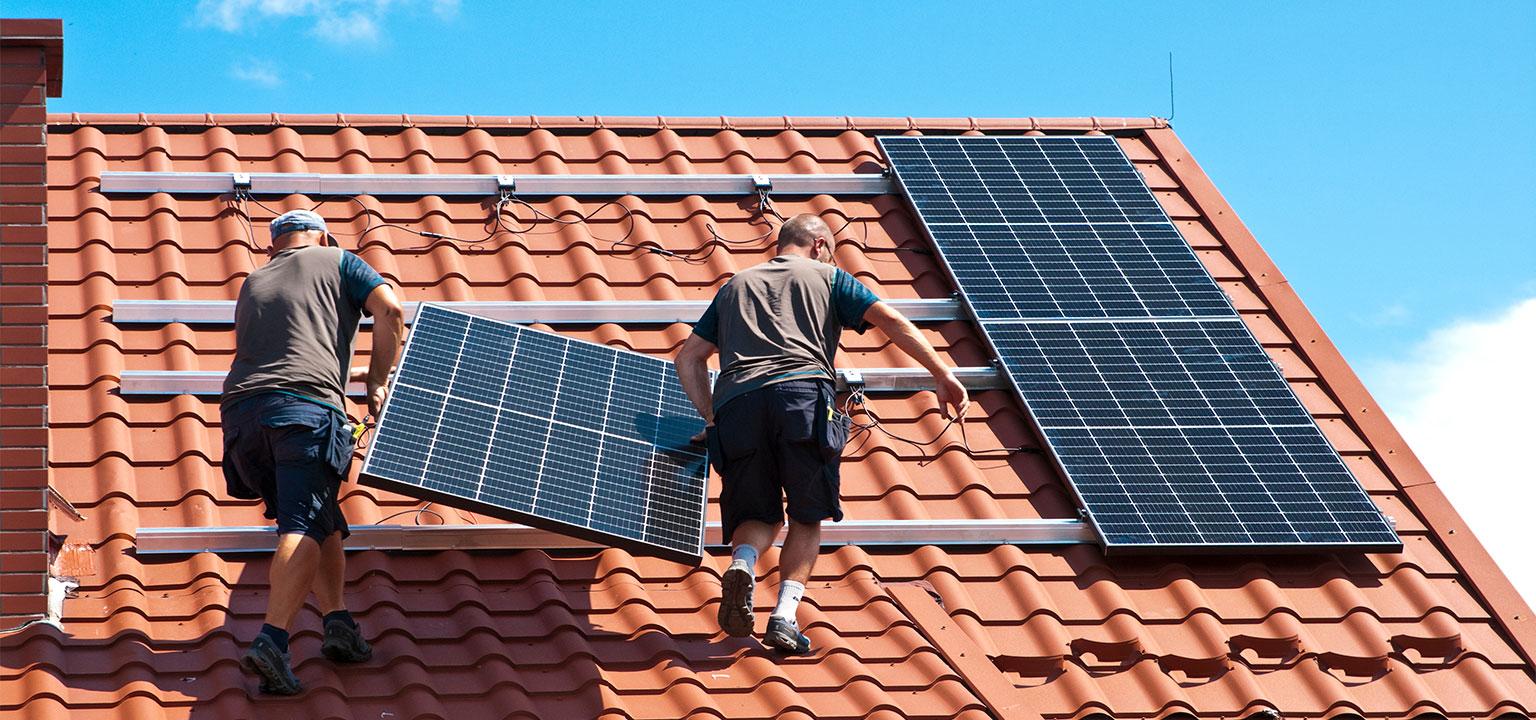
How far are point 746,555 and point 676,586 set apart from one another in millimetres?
637

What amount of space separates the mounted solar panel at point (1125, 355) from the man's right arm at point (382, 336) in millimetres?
3169

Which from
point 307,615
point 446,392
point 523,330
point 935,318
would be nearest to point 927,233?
point 935,318

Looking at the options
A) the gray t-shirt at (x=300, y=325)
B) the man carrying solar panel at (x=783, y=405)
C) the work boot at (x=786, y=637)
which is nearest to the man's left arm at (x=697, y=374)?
the man carrying solar panel at (x=783, y=405)

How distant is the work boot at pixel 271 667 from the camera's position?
630cm

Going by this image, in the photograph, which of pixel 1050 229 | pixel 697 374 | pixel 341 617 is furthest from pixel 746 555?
pixel 1050 229

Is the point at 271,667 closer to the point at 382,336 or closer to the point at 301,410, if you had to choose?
the point at 301,410

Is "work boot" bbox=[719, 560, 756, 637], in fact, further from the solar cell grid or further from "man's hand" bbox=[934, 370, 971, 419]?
the solar cell grid

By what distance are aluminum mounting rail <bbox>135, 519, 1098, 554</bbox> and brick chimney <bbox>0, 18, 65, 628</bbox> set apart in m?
0.70

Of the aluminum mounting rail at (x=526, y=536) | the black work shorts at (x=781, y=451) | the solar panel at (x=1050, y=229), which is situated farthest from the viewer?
the solar panel at (x=1050, y=229)

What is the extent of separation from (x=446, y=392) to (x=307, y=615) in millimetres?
1057

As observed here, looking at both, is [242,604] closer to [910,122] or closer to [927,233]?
[927,233]

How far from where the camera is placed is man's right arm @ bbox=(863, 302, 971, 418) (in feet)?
23.3

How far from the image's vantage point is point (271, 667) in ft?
20.7

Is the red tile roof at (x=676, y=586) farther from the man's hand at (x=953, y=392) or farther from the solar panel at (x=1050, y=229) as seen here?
the man's hand at (x=953, y=392)
